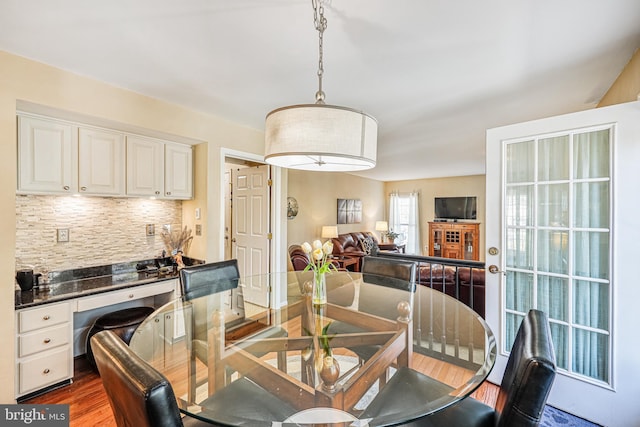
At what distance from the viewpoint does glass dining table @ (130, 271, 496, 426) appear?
1.00m

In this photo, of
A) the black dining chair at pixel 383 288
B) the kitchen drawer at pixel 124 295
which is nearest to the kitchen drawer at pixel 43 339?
the kitchen drawer at pixel 124 295

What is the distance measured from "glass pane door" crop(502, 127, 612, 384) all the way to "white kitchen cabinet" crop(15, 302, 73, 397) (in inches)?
129

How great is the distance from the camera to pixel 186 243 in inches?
123

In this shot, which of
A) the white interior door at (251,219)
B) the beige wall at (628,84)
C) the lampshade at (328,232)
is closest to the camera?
the beige wall at (628,84)

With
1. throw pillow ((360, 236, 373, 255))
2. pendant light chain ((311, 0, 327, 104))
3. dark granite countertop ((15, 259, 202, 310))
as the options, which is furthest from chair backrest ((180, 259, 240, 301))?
throw pillow ((360, 236, 373, 255))

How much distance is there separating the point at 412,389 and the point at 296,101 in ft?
7.55

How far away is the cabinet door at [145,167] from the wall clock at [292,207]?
2509 millimetres

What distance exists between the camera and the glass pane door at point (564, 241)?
1718 mm

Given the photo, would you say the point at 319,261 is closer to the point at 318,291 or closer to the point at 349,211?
the point at 318,291

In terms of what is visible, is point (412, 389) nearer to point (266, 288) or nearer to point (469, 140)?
point (266, 288)

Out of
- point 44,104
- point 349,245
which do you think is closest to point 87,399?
point 44,104

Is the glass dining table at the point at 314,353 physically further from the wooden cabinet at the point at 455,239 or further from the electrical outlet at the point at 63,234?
the wooden cabinet at the point at 455,239

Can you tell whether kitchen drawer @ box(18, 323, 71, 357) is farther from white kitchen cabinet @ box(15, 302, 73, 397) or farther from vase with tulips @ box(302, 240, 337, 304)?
vase with tulips @ box(302, 240, 337, 304)

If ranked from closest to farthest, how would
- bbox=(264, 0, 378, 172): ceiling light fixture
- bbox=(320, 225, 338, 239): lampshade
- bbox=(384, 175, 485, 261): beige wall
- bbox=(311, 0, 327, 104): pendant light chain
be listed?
1. bbox=(264, 0, 378, 172): ceiling light fixture
2. bbox=(311, 0, 327, 104): pendant light chain
3. bbox=(320, 225, 338, 239): lampshade
4. bbox=(384, 175, 485, 261): beige wall
